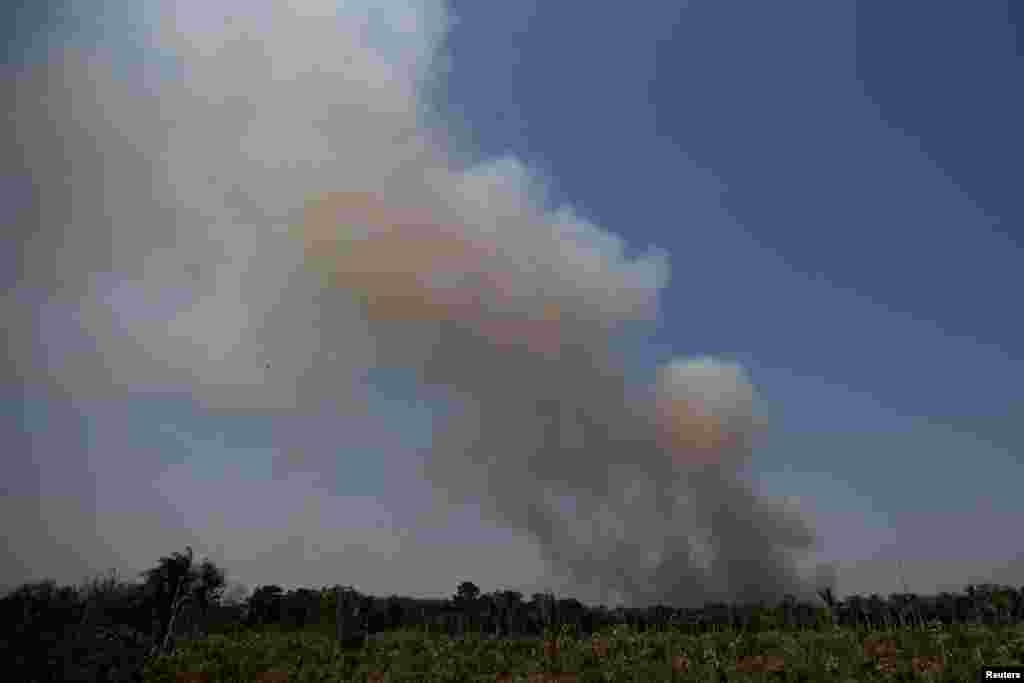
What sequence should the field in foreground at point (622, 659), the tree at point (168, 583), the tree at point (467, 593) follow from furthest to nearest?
the tree at point (467, 593)
the tree at point (168, 583)
the field in foreground at point (622, 659)

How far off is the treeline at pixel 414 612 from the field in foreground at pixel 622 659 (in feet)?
20.1

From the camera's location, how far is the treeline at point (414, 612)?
68.0 m

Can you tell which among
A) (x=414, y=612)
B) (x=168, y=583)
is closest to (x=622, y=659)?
(x=168, y=583)

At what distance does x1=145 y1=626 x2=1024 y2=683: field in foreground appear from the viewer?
39.8 metres

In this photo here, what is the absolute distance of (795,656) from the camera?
45.2 metres

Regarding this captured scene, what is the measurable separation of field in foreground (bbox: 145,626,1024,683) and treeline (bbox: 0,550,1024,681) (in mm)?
6116

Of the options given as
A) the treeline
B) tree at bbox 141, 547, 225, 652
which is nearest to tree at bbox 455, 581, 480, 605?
the treeline

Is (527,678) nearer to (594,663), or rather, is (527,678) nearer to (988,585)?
(594,663)

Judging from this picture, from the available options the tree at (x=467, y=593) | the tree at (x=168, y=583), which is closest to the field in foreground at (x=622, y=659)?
the tree at (x=168, y=583)

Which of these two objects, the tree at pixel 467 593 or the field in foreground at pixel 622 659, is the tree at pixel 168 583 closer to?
the field in foreground at pixel 622 659

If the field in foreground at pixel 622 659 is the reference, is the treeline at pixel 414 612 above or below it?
above

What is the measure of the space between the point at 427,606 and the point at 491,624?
2596 cm

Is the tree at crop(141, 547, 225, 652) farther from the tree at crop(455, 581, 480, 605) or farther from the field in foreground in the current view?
the tree at crop(455, 581, 480, 605)

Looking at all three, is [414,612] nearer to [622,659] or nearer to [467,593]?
[467,593]
